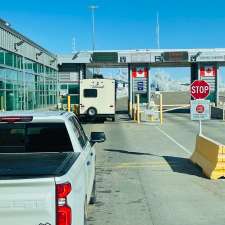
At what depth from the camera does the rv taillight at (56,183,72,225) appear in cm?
459

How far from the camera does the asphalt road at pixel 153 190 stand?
8.09 m

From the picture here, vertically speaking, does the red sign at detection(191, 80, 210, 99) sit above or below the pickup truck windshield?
above

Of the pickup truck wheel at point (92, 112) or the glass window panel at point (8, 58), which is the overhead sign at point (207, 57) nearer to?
the pickup truck wheel at point (92, 112)

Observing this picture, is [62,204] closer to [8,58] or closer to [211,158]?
[211,158]

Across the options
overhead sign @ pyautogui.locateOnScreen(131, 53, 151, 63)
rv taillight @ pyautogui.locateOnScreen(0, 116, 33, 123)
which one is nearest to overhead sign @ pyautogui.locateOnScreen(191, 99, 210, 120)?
rv taillight @ pyautogui.locateOnScreen(0, 116, 33, 123)

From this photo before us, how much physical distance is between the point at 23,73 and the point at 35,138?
25.2 m

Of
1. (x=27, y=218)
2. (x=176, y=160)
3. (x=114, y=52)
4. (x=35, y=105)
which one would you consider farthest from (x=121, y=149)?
(x=114, y=52)

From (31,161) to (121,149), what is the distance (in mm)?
12678

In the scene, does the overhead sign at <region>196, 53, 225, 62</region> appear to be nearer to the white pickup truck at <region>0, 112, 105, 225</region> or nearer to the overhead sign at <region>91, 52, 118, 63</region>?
the overhead sign at <region>91, 52, 118, 63</region>

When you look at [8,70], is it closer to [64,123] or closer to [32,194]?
[64,123]

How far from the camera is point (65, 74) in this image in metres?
48.9

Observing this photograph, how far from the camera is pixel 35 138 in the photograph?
22.8 feet

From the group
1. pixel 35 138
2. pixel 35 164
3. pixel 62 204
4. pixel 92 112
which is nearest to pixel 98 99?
pixel 92 112

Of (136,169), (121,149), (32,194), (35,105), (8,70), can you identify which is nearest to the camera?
(32,194)
